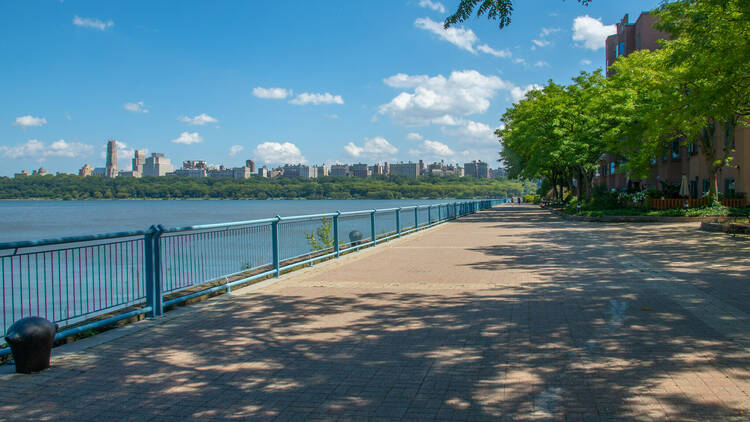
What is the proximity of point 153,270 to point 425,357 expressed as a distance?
12.7ft

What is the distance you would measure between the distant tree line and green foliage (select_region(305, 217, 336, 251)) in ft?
445

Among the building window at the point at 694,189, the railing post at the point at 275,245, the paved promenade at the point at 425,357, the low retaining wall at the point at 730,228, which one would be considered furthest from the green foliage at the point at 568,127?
the railing post at the point at 275,245

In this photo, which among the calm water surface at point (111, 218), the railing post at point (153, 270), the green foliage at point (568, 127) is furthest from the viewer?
the calm water surface at point (111, 218)

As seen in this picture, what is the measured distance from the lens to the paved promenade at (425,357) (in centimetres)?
409

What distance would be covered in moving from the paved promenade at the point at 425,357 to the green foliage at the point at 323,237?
3.35 m

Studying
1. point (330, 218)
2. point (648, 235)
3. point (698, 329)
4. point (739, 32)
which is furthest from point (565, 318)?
point (648, 235)

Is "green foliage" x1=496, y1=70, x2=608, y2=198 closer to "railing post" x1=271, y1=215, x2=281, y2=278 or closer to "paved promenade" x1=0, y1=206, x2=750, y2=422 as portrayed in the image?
"paved promenade" x1=0, y1=206, x2=750, y2=422

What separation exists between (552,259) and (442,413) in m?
9.93

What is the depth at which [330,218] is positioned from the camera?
A: 549 inches

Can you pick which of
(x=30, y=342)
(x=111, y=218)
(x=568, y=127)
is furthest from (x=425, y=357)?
(x=111, y=218)

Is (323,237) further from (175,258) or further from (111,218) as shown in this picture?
(111,218)

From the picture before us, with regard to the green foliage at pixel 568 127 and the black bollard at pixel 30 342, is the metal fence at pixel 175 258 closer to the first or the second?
the black bollard at pixel 30 342

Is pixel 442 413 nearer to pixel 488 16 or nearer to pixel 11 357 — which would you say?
pixel 11 357

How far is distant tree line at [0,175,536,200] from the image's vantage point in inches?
5768
